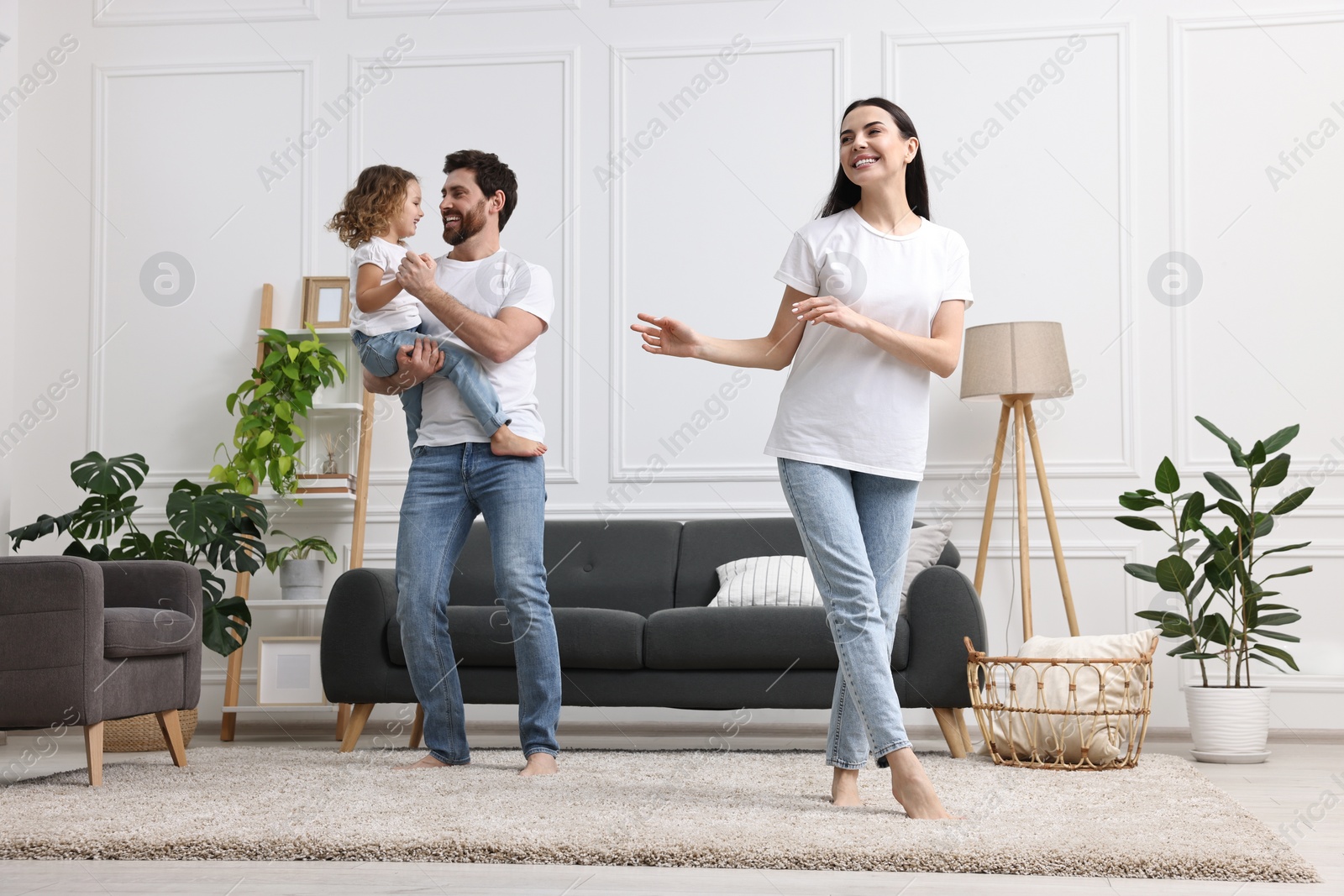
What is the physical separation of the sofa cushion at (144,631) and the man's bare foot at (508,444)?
0.96 meters

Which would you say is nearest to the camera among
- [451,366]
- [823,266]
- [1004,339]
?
[823,266]

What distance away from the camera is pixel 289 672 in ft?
13.3

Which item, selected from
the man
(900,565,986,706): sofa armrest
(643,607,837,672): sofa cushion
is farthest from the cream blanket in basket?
the man

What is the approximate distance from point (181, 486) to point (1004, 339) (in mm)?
2666

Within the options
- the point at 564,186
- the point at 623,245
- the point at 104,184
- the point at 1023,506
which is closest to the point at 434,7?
the point at 564,186

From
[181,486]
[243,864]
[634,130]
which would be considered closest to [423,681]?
[243,864]

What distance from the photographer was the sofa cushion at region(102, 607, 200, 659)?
2682 millimetres

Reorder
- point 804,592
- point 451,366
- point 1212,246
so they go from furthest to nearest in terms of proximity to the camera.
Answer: point 1212,246 < point 804,592 < point 451,366

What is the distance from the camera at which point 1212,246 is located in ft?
13.5

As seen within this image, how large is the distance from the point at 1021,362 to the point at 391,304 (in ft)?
6.80

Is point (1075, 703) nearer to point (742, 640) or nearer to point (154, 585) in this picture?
point (742, 640)

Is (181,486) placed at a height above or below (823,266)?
below

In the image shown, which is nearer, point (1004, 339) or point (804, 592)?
point (804, 592)

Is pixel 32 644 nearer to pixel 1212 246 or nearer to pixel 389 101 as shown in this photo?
pixel 389 101
